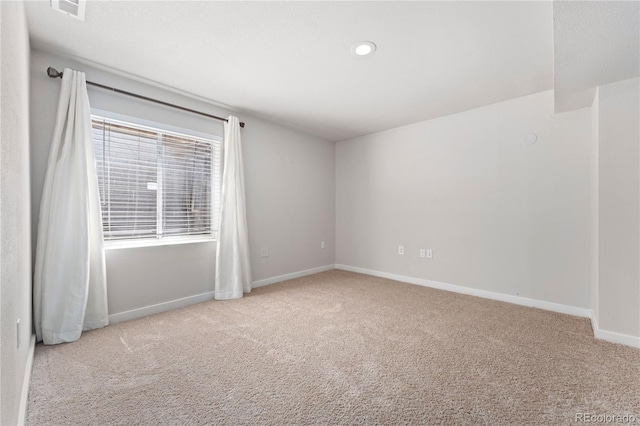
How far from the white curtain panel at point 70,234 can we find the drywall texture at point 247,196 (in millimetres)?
123

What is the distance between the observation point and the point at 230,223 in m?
3.31

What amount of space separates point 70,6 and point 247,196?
2.32 meters

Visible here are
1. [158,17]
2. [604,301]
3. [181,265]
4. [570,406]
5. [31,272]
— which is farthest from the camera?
[181,265]

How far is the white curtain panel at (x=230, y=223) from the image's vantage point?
3.28m

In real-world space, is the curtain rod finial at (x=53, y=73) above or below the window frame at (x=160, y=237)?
above

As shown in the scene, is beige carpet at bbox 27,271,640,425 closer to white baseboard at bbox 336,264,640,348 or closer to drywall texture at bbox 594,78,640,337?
white baseboard at bbox 336,264,640,348

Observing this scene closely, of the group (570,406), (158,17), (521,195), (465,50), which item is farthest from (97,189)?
(521,195)

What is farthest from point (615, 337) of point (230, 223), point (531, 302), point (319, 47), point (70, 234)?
point (70, 234)

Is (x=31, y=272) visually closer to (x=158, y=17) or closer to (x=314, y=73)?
(x=158, y=17)

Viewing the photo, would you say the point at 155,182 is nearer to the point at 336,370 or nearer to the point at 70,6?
the point at 70,6

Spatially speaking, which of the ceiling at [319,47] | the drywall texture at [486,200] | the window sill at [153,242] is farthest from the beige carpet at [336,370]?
the ceiling at [319,47]

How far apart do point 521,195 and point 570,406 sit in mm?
2228

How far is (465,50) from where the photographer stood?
2.16 metres

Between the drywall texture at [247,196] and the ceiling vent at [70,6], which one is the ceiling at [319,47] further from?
the drywall texture at [247,196]
